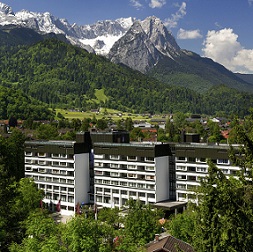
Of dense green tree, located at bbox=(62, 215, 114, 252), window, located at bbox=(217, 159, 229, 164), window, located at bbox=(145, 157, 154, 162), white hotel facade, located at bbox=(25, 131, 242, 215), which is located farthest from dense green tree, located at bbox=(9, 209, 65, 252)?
window, located at bbox=(217, 159, 229, 164)

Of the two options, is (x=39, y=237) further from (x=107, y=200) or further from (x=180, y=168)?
(x=180, y=168)

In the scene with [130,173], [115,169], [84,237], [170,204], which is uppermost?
[115,169]

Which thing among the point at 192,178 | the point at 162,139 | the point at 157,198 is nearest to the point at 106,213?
the point at 157,198

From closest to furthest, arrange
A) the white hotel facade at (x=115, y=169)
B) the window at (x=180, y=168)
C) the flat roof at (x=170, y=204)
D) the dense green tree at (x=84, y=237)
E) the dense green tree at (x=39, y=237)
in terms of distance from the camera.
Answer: the dense green tree at (x=39, y=237) < the dense green tree at (x=84, y=237) < the flat roof at (x=170, y=204) < the white hotel facade at (x=115, y=169) < the window at (x=180, y=168)

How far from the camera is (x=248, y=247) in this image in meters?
21.0

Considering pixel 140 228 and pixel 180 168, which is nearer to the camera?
pixel 140 228

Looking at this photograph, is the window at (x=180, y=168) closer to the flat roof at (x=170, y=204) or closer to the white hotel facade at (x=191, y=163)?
the white hotel facade at (x=191, y=163)

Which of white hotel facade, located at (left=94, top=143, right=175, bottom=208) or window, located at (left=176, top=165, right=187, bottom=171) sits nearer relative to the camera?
window, located at (left=176, top=165, right=187, bottom=171)

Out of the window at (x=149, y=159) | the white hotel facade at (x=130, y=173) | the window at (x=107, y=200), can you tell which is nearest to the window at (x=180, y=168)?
the white hotel facade at (x=130, y=173)

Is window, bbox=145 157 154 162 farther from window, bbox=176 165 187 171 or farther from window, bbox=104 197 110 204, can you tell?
window, bbox=104 197 110 204

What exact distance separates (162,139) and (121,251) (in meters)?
115

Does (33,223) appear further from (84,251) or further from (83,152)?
(83,152)

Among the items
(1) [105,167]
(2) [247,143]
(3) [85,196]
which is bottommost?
(3) [85,196]

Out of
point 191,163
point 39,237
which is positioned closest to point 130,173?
point 191,163
